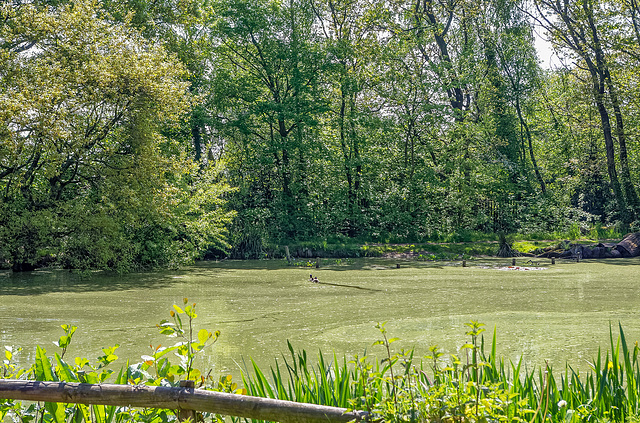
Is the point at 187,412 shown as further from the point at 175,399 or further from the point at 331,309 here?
the point at 331,309

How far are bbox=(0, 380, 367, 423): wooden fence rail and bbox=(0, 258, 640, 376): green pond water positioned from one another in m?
1.78

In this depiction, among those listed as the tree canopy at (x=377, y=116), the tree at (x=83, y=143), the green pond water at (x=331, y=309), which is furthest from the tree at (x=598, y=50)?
the tree at (x=83, y=143)

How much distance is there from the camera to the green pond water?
5898 millimetres

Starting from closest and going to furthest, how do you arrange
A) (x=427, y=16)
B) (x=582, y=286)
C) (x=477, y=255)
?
1. (x=582, y=286)
2. (x=477, y=255)
3. (x=427, y=16)

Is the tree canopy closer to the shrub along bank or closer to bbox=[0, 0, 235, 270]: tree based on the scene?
bbox=[0, 0, 235, 270]: tree

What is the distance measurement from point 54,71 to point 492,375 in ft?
43.3

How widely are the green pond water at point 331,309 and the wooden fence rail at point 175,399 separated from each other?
1.78 metres

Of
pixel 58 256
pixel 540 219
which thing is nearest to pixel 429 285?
pixel 58 256

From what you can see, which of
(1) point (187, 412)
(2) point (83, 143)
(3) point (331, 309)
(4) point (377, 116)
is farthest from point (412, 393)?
(4) point (377, 116)

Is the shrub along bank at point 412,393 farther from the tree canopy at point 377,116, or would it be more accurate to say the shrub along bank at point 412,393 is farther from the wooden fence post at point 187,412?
the tree canopy at point 377,116

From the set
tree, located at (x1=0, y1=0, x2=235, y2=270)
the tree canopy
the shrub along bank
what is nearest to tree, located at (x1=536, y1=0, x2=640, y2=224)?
the tree canopy

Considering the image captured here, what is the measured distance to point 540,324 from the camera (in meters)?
6.93

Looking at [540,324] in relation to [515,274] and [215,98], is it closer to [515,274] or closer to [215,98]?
[515,274]

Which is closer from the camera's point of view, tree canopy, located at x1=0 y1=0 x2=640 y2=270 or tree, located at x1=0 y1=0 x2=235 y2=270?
tree, located at x1=0 y1=0 x2=235 y2=270
